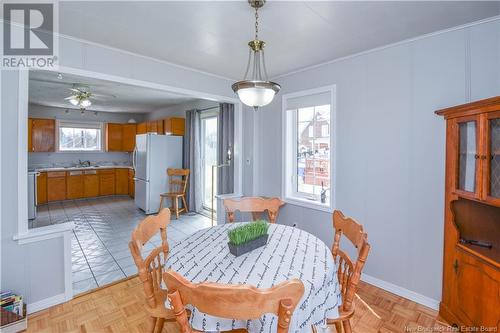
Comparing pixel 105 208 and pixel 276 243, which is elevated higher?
pixel 276 243

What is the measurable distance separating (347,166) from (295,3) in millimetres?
1726

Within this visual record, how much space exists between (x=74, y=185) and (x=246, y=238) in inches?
259

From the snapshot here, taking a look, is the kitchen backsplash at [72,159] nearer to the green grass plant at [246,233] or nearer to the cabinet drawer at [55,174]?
the cabinet drawer at [55,174]

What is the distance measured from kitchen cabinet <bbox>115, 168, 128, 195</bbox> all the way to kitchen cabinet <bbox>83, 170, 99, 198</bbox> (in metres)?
Answer: 0.49

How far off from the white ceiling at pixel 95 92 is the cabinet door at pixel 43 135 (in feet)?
1.54

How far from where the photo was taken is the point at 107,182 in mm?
6930

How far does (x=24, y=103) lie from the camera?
208 centimetres

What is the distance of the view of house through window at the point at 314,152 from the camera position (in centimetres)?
310

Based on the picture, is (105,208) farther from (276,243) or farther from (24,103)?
(276,243)

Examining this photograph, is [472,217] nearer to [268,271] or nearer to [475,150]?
[475,150]

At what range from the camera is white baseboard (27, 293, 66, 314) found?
2123mm

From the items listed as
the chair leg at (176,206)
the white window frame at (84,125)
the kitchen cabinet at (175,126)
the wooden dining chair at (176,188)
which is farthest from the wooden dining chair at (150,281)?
the white window frame at (84,125)

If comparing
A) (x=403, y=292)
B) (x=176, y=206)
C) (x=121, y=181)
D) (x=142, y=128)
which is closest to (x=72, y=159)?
(x=121, y=181)

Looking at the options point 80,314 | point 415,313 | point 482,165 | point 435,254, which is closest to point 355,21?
point 482,165
